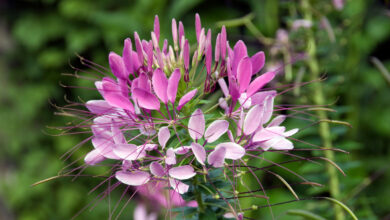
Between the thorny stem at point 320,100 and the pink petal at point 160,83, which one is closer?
the pink petal at point 160,83

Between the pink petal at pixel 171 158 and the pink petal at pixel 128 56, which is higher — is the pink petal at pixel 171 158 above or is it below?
below


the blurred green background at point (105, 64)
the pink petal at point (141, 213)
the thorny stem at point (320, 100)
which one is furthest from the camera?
the blurred green background at point (105, 64)

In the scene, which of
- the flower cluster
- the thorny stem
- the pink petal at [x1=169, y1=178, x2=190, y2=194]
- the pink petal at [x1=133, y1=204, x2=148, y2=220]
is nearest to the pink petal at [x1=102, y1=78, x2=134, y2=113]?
the flower cluster

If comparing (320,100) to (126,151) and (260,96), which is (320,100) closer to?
(260,96)

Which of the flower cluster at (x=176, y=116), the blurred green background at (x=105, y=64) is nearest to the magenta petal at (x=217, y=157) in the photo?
the flower cluster at (x=176, y=116)

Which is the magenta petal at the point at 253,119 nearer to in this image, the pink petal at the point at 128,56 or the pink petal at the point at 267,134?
the pink petal at the point at 267,134

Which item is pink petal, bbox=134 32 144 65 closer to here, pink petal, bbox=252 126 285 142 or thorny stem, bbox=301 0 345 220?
pink petal, bbox=252 126 285 142

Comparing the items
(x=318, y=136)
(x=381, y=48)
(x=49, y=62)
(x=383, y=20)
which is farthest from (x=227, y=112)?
(x=49, y=62)

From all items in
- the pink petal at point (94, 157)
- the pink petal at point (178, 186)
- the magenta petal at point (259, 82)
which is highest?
the magenta petal at point (259, 82)
